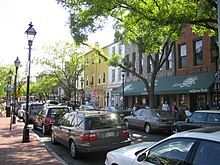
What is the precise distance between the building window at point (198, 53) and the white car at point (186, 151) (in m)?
21.4

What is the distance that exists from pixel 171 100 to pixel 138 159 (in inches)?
960

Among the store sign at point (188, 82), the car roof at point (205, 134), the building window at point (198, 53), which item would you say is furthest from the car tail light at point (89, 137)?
the building window at point (198, 53)

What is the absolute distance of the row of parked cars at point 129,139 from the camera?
4.62 m

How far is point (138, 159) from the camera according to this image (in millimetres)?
5523

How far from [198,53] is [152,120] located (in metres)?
9.63

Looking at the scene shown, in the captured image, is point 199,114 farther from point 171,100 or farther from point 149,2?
point 171,100

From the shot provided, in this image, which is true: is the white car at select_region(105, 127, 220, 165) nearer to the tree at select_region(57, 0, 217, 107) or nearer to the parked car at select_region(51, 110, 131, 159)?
the parked car at select_region(51, 110, 131, 159)

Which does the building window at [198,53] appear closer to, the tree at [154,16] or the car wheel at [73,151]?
Answer: the tree at [154,16]

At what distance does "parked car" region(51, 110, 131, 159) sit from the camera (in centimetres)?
1045

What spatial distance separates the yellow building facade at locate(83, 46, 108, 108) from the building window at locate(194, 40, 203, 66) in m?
20.9

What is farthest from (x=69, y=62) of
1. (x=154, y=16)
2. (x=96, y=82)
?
(x=154, y=16)

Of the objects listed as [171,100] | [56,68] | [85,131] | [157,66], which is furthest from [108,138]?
[56,68]

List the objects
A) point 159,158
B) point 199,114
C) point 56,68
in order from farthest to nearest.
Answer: point 56,68 < point 199,114 < point 159,158

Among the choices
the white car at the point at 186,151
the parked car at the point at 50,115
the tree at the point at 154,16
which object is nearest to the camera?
the white car at the point at 186,151
